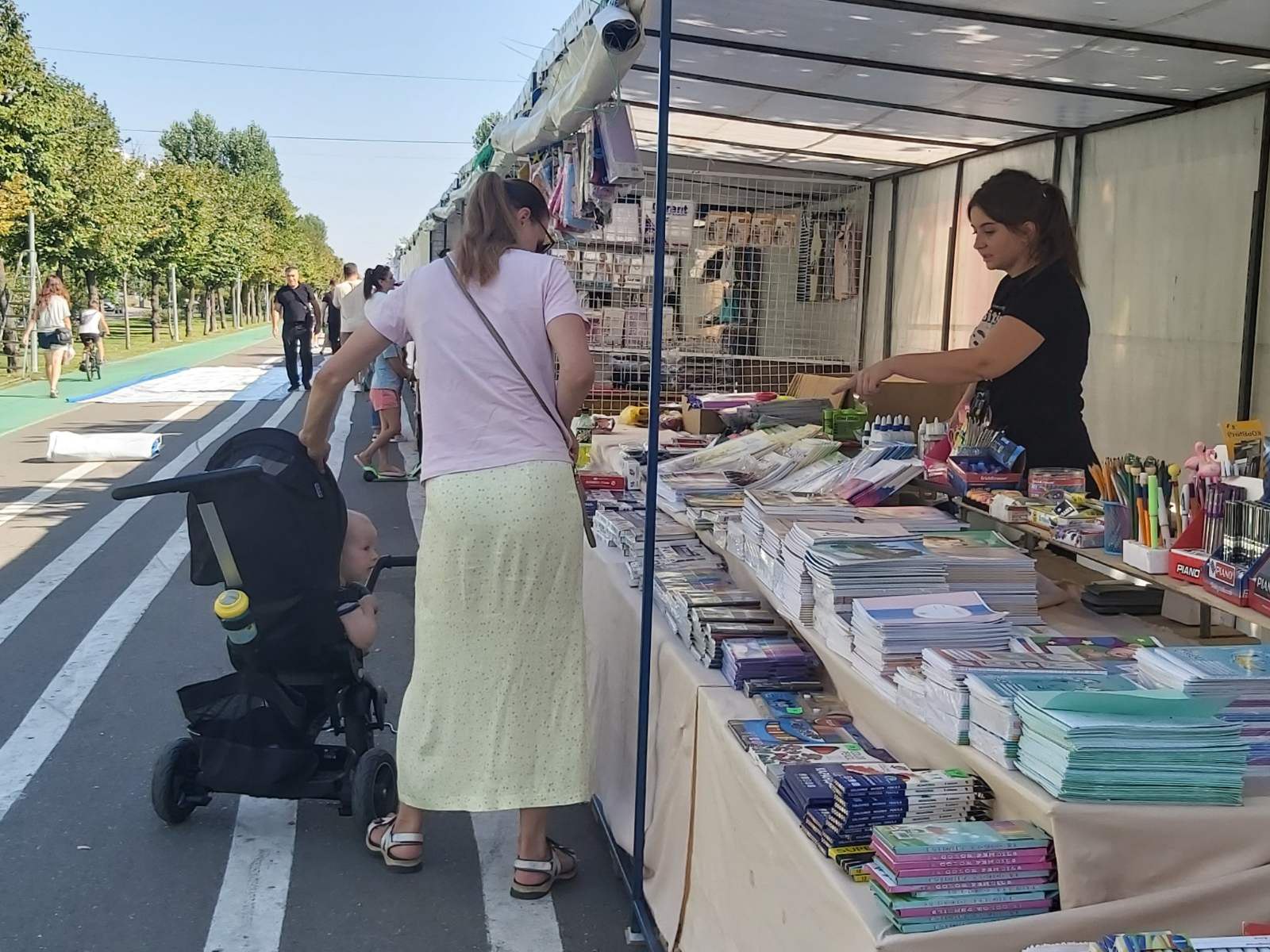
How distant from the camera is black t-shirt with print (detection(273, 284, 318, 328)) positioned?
61.9 ft

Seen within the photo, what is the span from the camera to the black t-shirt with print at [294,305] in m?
18.9

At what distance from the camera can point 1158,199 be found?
20.5 feet

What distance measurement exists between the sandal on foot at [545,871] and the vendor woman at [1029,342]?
5.40 ft

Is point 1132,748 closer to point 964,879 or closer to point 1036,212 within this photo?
point 964,879

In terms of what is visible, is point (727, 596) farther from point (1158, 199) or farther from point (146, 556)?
point (146, 556)

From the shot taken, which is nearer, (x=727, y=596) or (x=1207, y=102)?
(x=727, y=596)

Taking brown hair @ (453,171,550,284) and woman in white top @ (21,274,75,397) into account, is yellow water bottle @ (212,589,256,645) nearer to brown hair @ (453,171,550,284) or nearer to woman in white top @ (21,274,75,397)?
brown hair @ (453,171,550,284)

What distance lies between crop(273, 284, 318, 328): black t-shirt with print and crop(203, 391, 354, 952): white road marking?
16057mm

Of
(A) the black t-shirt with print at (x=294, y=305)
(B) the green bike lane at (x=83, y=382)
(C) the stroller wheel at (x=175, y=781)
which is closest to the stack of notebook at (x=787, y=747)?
(C) the stroller wheel at (x=175, y=781)

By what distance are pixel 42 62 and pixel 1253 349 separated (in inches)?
851

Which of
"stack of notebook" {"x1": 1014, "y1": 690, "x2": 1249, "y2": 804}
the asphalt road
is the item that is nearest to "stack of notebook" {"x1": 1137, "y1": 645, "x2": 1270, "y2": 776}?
"stack of notebook" {"x1": 1014, "y1": 690, "x2": 1249, "y2": 804}

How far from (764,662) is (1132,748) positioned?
114 cm

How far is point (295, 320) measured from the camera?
19.3 metres

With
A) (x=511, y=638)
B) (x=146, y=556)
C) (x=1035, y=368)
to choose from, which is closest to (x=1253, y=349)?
(x=1035, y=368)
